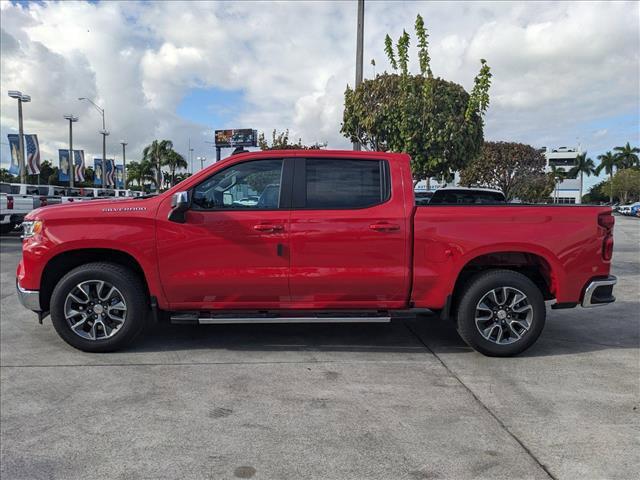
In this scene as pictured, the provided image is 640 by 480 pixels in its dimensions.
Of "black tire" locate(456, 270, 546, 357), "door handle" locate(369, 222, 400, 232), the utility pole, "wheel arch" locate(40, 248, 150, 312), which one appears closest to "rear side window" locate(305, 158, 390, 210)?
"door handle" locate(369, 222, 400, 232)

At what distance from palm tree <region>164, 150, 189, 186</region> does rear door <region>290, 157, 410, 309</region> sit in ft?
216

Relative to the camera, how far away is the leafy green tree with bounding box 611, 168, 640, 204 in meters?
65.0

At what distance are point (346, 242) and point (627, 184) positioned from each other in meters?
72.8

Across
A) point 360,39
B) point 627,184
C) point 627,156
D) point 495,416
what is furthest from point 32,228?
point 627,156

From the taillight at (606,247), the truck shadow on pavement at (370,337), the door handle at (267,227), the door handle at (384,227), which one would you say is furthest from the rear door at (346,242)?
the taillight at (606,247)

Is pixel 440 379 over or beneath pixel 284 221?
beneath

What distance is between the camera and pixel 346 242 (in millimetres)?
4766

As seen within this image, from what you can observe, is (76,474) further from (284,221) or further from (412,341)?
(412,341)

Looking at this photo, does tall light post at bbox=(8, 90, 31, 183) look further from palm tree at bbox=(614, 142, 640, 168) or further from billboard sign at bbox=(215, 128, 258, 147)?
palm tree at bbox=(614, 142, 640, 168)

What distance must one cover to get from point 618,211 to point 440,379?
66.2 m

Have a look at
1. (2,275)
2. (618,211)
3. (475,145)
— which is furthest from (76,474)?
(618,211)

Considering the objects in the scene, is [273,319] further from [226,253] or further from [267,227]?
[267,227]

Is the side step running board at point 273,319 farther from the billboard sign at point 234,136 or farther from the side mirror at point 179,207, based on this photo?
the billboard sign at point 234,136

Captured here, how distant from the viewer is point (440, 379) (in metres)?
4.37
